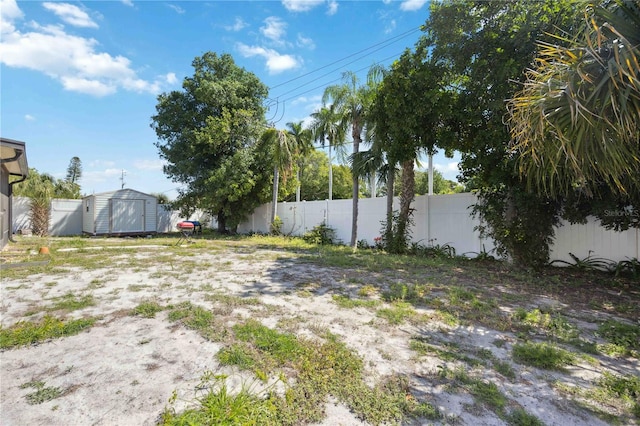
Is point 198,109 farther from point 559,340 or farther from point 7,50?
point 559,340

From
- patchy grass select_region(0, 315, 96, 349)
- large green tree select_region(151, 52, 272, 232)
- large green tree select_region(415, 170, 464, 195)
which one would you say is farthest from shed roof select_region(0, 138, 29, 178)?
large green tree select_region(415, 170, 464, 195)

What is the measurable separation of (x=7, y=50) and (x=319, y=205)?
998 cm

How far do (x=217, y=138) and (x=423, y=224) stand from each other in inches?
399

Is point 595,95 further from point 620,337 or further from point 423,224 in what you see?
point 423,224

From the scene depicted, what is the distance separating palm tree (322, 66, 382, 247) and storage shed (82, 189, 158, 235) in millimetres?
11631

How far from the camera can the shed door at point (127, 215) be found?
15.1 m

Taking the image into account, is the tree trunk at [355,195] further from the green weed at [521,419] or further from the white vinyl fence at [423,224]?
the green weed at [521,419]

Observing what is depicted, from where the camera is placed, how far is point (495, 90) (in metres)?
6.22

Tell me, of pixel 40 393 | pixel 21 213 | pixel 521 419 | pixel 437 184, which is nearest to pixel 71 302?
pixel 40 393

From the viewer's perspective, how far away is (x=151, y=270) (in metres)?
6.34

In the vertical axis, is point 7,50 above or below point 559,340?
above

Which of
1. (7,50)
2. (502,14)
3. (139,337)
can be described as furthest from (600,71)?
(7,50)

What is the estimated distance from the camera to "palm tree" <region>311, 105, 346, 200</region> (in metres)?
10.9

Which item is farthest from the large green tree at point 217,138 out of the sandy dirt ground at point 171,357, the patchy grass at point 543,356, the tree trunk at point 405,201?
the patchy grass at point 543,356
